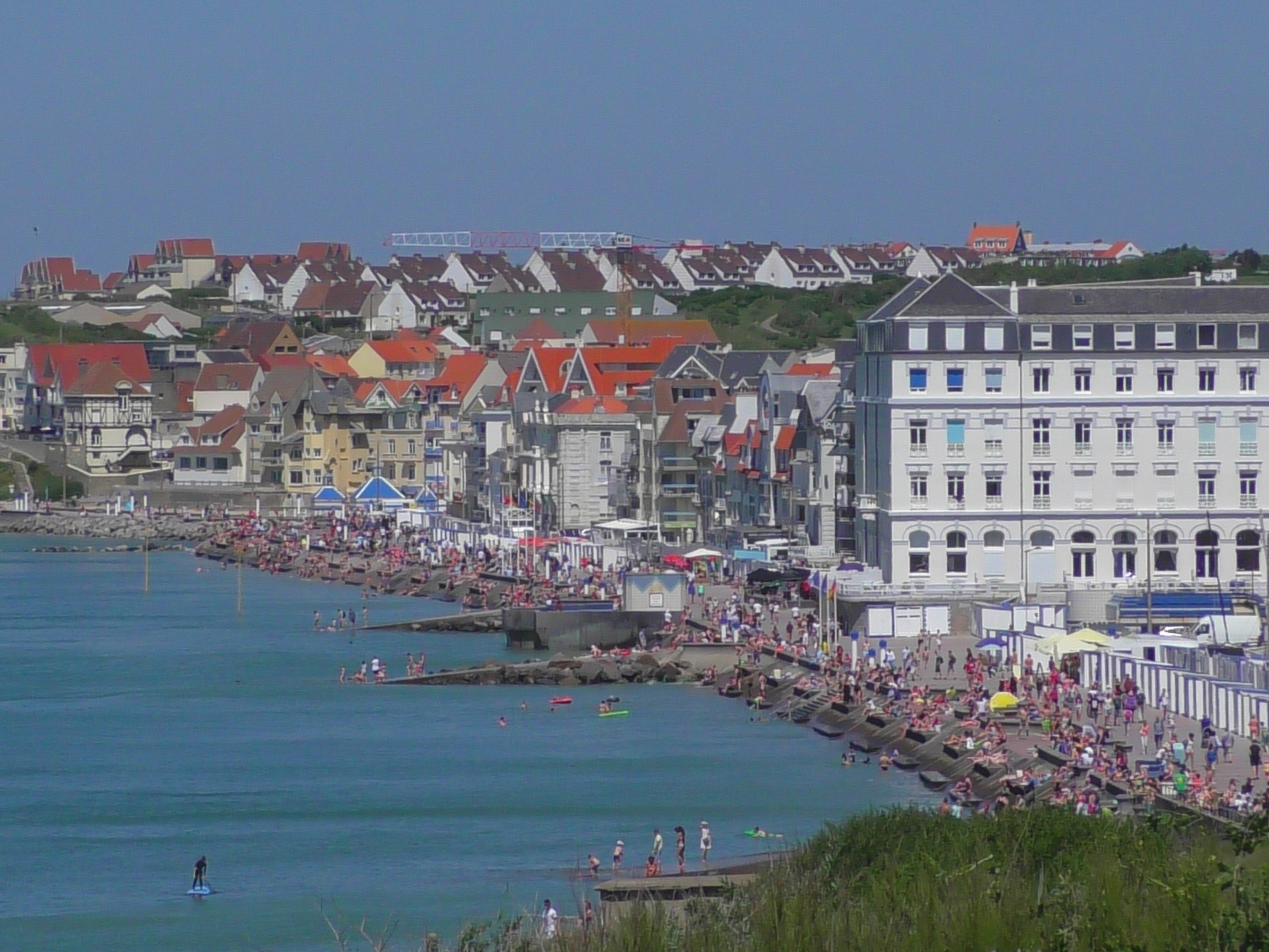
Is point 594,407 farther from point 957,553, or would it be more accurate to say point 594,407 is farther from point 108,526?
point 957,553

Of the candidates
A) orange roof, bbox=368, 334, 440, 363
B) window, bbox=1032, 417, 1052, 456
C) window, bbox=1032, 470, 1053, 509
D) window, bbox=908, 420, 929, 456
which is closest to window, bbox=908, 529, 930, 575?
window, bbox=908, 420, 929, 456

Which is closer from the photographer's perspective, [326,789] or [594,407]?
[326,789]

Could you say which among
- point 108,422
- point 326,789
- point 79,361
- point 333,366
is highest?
point 79,361

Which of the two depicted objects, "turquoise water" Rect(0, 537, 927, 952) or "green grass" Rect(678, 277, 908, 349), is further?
"green grass" Rect(678, 277, 908, 349)

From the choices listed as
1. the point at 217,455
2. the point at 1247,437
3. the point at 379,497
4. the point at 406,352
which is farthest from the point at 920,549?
the point at 406,352

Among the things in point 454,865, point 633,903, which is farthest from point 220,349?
point 633,903

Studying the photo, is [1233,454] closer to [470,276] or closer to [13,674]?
[13,674]

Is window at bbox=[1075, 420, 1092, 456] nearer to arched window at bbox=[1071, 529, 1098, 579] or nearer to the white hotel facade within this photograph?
the white hotel facade
